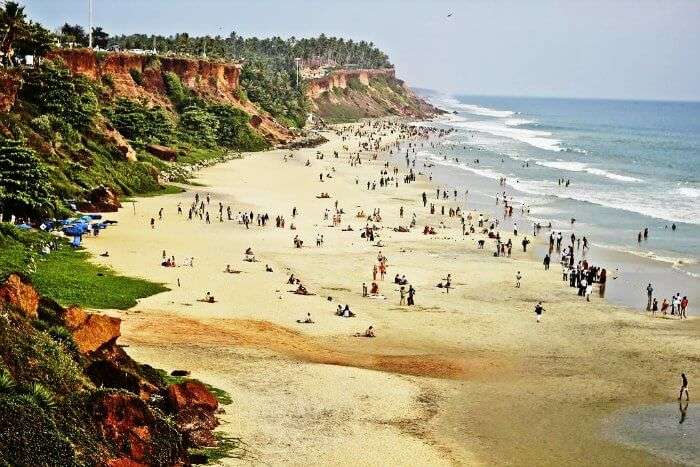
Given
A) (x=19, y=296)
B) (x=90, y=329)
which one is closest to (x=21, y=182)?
(x=90, y=329)

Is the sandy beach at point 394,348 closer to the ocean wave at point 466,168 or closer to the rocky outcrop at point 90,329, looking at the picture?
the rocky outcrop at point 90,329

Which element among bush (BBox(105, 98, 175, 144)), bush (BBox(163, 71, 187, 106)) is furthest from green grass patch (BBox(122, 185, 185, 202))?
bush (BBox(163, 71, 187, 106))

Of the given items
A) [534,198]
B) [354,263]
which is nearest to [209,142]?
[534,198]

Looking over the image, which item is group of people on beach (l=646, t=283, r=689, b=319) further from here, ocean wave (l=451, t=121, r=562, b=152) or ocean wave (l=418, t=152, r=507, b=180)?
ocean wave (l=451, t=121, r=562, b=152)

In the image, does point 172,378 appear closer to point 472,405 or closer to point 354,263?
point 472,405

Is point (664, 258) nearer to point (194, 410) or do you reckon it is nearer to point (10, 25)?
point (194, 410)
